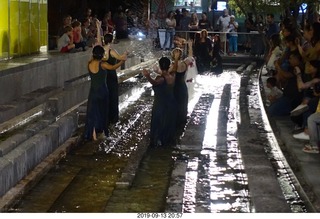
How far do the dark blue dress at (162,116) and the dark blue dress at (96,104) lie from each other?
934 mm

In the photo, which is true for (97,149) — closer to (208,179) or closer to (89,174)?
(89,174)

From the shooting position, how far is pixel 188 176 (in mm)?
10836

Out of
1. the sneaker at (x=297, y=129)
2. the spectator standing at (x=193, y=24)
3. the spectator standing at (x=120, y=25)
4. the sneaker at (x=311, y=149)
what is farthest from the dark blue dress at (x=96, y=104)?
the spectator standing at (x=193, y=24)

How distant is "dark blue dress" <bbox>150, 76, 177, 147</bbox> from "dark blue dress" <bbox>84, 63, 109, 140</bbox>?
3.06 ft

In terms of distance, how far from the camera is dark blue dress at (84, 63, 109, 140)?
1318 centimetres

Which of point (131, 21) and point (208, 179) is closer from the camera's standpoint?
point (208, 179)

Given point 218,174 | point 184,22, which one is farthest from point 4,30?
point 184,22

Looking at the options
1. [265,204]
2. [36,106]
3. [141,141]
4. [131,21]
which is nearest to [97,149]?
[141,141]

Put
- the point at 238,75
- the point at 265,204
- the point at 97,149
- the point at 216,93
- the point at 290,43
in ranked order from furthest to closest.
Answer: the point at 238,75, the point at 216,93, the point at 290,43, the point at 97,149, the point at 265,204

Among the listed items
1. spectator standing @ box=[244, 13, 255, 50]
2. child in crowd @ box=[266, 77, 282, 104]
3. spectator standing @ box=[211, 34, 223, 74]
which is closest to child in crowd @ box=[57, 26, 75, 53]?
spectator standing @ box=[211, 34, 223, 74]

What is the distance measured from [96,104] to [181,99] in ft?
7.52

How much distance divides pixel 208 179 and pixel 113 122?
4766 millimetres

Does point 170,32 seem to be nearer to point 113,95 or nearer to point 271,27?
point 271,27

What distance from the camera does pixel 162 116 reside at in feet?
42.9
